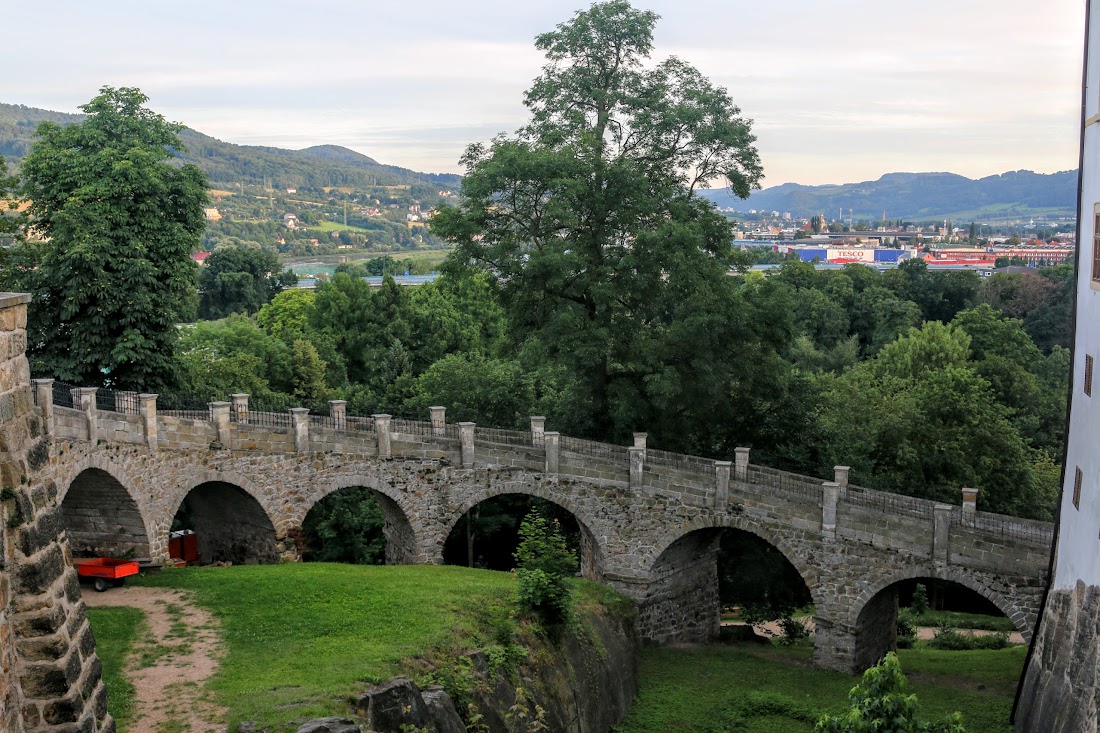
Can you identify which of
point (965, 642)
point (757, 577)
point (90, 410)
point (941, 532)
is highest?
point (90, 410)

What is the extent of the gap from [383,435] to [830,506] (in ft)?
39.1

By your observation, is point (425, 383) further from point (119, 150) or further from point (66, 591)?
point (66, 591)

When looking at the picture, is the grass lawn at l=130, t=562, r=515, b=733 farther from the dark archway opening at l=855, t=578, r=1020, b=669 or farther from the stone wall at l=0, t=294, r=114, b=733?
the dark archway opening at l=855, t=578, r=1020, b=669

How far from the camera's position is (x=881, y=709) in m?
13.5

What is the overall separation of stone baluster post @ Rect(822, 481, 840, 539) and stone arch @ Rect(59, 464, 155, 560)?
16.8 metres

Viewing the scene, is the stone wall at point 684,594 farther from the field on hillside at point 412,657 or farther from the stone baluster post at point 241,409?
the stone baluster post at point 241,409

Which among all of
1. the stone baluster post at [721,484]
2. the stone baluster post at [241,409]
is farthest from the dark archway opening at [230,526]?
the stone baluster post at [721,484]

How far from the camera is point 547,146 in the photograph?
3031 cm

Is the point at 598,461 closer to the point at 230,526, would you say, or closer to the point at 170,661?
the point at 230,526

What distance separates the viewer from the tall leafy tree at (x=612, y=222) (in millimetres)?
28562

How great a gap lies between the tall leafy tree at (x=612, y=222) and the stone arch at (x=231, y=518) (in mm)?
9055

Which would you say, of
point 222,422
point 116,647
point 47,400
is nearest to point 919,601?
point 222,422

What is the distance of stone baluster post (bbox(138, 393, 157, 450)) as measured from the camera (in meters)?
25.3

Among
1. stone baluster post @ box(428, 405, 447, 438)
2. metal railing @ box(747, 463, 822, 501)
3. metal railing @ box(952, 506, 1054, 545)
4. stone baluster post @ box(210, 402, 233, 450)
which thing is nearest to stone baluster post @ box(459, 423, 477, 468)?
stone baluster post @ box(428, 405, 447, 438)
